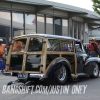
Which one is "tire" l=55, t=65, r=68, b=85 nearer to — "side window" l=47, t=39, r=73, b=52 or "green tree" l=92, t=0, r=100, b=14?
"side window" l=47, t=39, r=73, b=52

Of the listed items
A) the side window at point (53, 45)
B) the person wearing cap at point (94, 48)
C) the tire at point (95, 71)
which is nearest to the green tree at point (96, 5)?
the person wearing cap at point (94, 48)

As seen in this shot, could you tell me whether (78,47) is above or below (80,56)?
above

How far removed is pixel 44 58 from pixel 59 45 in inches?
38.8

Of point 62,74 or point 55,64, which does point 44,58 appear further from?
point 62,74

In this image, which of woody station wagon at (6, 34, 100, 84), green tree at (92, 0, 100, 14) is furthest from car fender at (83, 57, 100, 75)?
green tree at (92, 0, 100, 14)

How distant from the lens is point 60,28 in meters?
21.0

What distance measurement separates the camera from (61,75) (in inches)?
332

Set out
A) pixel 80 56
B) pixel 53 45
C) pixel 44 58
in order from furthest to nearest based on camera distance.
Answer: pixel 80 56 < pixel 53 45 < pixel 44 58

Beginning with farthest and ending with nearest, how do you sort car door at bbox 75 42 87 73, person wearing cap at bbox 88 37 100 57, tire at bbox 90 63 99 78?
person wearing cap at bbox 88 37 100 57
tire at bbox 90 63 99 78
car door at bbox 75 42 87 73

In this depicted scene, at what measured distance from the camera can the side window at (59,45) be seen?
8.13 metres

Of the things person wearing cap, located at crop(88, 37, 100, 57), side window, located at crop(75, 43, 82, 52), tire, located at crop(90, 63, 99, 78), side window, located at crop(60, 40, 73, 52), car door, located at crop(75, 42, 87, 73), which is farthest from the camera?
person wearing cap, located at crop(88, 37, 100, 57)

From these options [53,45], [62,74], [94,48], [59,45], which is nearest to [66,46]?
[59,45]

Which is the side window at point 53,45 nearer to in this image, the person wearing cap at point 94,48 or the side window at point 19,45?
the side window at point 19,45

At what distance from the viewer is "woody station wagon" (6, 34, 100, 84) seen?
7836 mm
